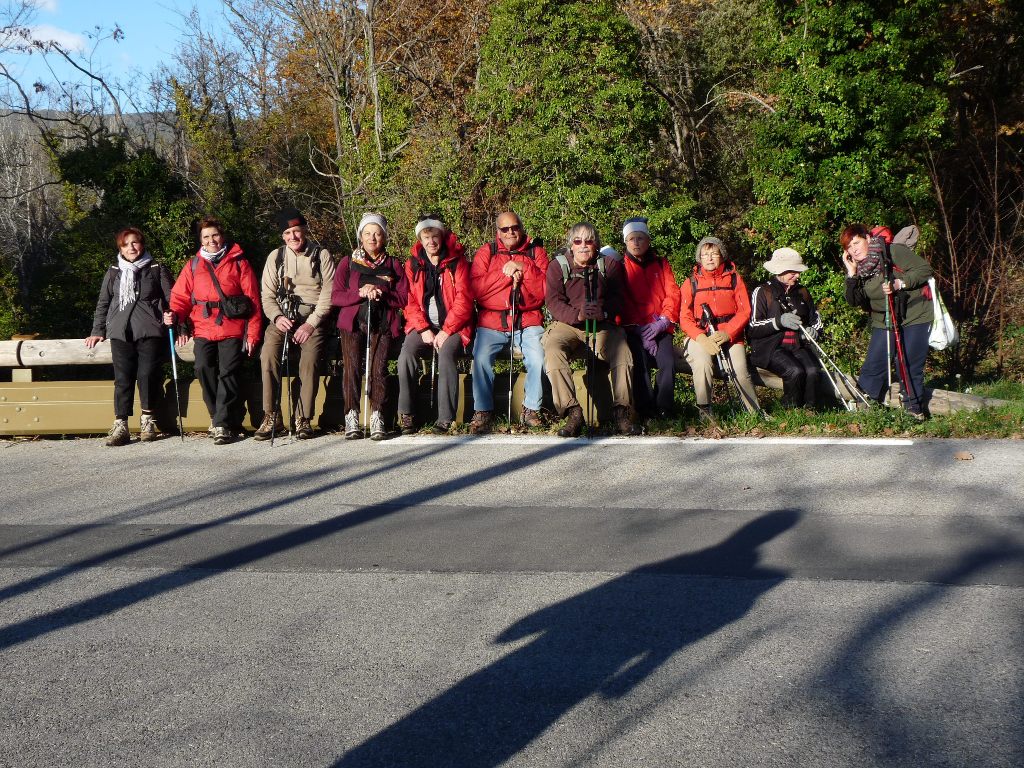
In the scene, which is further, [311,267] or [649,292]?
[311,267]

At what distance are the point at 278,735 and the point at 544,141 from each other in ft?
55.0

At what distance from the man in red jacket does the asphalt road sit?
1.44 metres

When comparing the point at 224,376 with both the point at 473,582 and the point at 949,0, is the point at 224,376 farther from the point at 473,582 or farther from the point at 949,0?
the point at 949,0

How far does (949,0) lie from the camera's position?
17.8 meters

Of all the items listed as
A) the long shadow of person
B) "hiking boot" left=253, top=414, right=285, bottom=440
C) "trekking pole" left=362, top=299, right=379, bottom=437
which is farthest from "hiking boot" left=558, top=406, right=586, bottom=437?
the long shadow of person

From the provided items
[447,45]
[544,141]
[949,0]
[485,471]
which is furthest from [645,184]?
[485,471]

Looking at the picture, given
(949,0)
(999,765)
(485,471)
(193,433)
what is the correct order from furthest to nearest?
(949,0), (193,433), (485,471), (999,765)

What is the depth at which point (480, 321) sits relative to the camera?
988 centimetres

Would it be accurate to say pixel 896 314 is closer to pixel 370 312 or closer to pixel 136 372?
pixel 370 312

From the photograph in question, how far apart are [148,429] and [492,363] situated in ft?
11.3

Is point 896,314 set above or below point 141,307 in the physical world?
below

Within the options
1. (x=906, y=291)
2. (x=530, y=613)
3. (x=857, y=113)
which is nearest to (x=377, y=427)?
(x=530, y=613)

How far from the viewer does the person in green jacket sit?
31.5 feet

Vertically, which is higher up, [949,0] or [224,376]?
[949,0]
